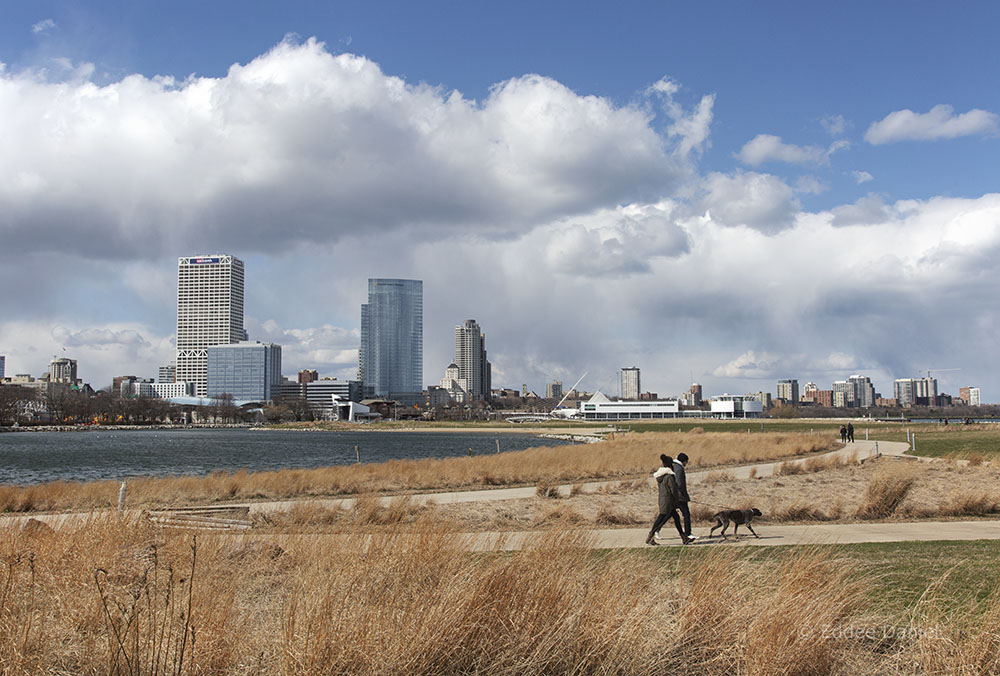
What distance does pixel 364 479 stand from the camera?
91.4ft

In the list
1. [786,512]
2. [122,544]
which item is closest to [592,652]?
[122,544]

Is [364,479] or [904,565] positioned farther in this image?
[364,479]

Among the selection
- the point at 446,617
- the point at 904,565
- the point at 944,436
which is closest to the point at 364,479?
the point at 904,565

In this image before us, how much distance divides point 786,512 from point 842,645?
1309cm

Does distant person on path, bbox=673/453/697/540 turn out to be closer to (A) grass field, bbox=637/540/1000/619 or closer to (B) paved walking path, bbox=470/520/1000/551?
(B) paved walking path, bbox=470/520/1000/551

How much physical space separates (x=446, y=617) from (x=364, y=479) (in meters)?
22.8

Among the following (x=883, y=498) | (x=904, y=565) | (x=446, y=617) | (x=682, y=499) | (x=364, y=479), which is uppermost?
(x=446, y=617)

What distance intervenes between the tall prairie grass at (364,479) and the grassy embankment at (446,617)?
567 inches

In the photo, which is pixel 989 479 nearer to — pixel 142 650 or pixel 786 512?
pixel 786 512

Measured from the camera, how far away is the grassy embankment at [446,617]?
5375 mm

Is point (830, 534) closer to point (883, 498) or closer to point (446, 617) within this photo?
point (883, 498)

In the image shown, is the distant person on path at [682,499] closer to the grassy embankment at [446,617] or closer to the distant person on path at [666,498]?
the distant person on path at [666,498]

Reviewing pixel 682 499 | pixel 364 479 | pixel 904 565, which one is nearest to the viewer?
pixel 904 565

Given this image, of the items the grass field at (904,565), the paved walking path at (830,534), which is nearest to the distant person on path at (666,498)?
the paved walking path at (830,534)
